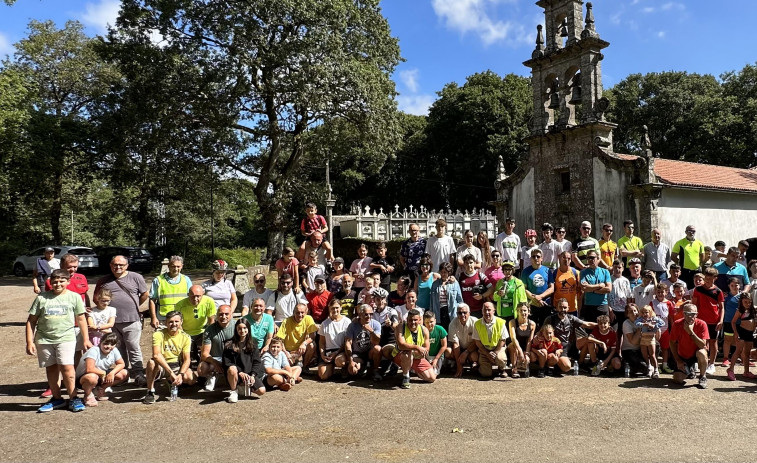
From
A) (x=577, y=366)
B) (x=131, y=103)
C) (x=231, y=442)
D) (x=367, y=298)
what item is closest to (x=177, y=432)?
(x=231, y=442)

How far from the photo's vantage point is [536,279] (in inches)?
329

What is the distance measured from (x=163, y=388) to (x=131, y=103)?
59.2ft

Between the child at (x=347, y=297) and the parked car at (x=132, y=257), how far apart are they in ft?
63.4

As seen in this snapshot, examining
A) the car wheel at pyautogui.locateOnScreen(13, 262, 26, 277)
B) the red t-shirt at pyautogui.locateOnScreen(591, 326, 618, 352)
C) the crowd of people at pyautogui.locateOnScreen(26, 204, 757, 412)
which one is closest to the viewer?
the crowd of people at pyautogui.locateOnScreen(26, 204, 757, 412)

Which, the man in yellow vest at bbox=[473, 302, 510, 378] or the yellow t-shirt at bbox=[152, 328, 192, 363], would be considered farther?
the man in yellow vest at bbox=[473, 302, 510, 378]

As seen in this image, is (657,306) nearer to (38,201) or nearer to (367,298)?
(367,298)

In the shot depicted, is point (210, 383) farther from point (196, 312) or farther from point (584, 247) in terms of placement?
point (584, 247)

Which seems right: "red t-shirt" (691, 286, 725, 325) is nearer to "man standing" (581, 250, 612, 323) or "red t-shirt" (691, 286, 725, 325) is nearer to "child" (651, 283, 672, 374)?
"child" (651, 283, 672, 374)

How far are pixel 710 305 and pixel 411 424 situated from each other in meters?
5.06

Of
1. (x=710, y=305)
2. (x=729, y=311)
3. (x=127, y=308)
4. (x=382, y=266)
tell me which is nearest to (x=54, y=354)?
(x=127, y=308)

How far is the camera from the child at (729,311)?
25.8ft

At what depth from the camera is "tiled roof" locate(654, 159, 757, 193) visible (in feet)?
56.2

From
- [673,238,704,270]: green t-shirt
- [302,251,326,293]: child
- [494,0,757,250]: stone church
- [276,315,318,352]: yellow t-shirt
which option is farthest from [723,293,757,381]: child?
A: [494,0,757,250]: stone church

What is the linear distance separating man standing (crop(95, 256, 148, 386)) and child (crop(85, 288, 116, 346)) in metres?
0.12
